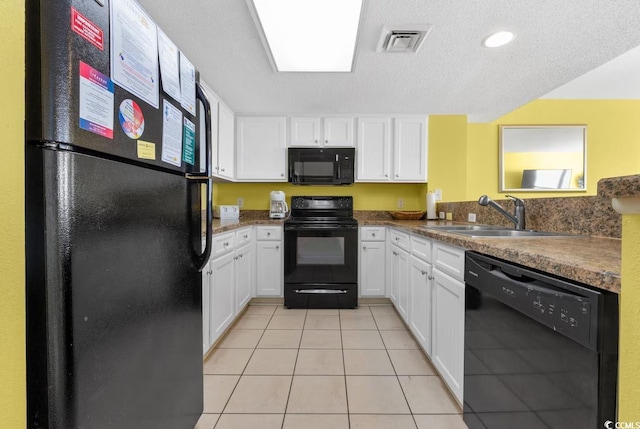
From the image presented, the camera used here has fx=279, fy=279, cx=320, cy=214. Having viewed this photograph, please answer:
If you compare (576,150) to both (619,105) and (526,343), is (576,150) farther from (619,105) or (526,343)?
(526,343)

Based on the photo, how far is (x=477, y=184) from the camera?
12.3 ft

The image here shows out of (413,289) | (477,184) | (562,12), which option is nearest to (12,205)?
(413,289)

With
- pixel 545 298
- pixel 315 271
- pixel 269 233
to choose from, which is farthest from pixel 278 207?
pixel 545 298

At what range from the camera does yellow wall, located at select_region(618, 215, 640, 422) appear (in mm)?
512

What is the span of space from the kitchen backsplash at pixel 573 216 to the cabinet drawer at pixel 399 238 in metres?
0.70

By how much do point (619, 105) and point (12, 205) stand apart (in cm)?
573

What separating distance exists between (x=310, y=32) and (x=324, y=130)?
163 cm

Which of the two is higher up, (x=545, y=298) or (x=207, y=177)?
(x=207, y=177)

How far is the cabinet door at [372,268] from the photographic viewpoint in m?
3.06

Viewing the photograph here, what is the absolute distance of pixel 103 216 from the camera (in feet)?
2.29

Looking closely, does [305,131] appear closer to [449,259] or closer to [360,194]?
[360,194]

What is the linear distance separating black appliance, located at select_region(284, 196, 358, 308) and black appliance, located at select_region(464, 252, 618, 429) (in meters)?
1.74

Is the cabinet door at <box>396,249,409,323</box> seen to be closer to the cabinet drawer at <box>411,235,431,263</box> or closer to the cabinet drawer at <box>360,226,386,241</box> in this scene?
Answer: the cabinet drawer at <box>411,235,431,263</box>

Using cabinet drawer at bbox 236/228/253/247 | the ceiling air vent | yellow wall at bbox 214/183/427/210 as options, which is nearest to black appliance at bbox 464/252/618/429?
the ceiling air vent
